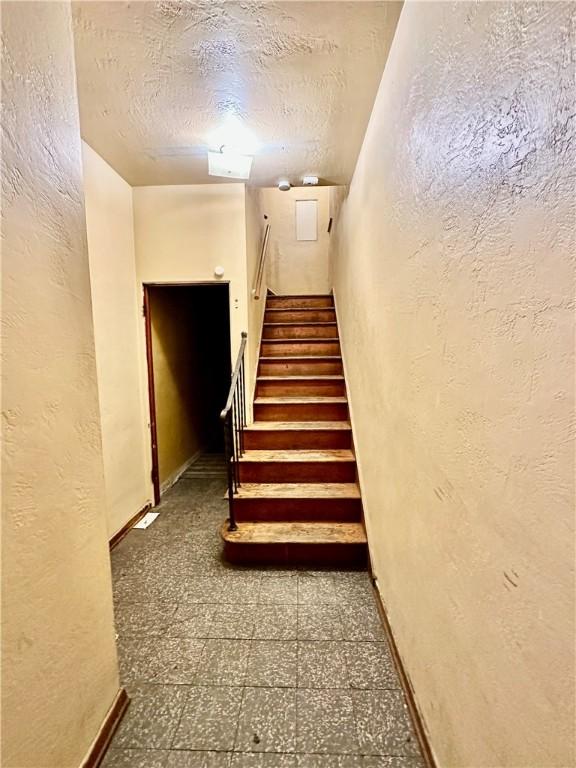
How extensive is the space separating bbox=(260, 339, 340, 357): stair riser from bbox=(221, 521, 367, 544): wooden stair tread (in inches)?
78.8

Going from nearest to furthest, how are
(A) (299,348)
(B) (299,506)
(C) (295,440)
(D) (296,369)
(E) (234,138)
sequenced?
(E) (234,138)
(B) (299,506)
(C) (295,440)
(D) (296,369)
(A) (299,348)

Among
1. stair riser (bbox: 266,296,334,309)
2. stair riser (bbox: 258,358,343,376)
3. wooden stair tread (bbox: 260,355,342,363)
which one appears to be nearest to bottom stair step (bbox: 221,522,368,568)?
stair riser (bbox: 258,358,343,376)

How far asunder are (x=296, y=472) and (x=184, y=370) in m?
2.13

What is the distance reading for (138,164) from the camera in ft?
8.36

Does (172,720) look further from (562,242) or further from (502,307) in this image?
(562,242)

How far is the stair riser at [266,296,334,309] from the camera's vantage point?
4.73m

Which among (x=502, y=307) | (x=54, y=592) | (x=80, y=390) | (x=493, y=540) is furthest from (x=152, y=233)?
(x=493, y=540)

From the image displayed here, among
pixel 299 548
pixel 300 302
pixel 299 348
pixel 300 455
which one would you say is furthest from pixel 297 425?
pixel 300 302

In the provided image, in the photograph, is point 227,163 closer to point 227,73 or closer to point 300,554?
point 227,73

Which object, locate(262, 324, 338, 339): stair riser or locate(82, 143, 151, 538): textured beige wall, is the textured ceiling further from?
locate(262, 324, 338, 339): stair riser

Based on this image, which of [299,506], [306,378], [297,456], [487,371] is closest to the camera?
[487,371]

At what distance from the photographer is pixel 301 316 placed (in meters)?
4.48

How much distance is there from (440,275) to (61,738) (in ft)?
5.80

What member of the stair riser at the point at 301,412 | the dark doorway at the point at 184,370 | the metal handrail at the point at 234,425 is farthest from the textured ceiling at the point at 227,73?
the stair riser at the point at 301,412
